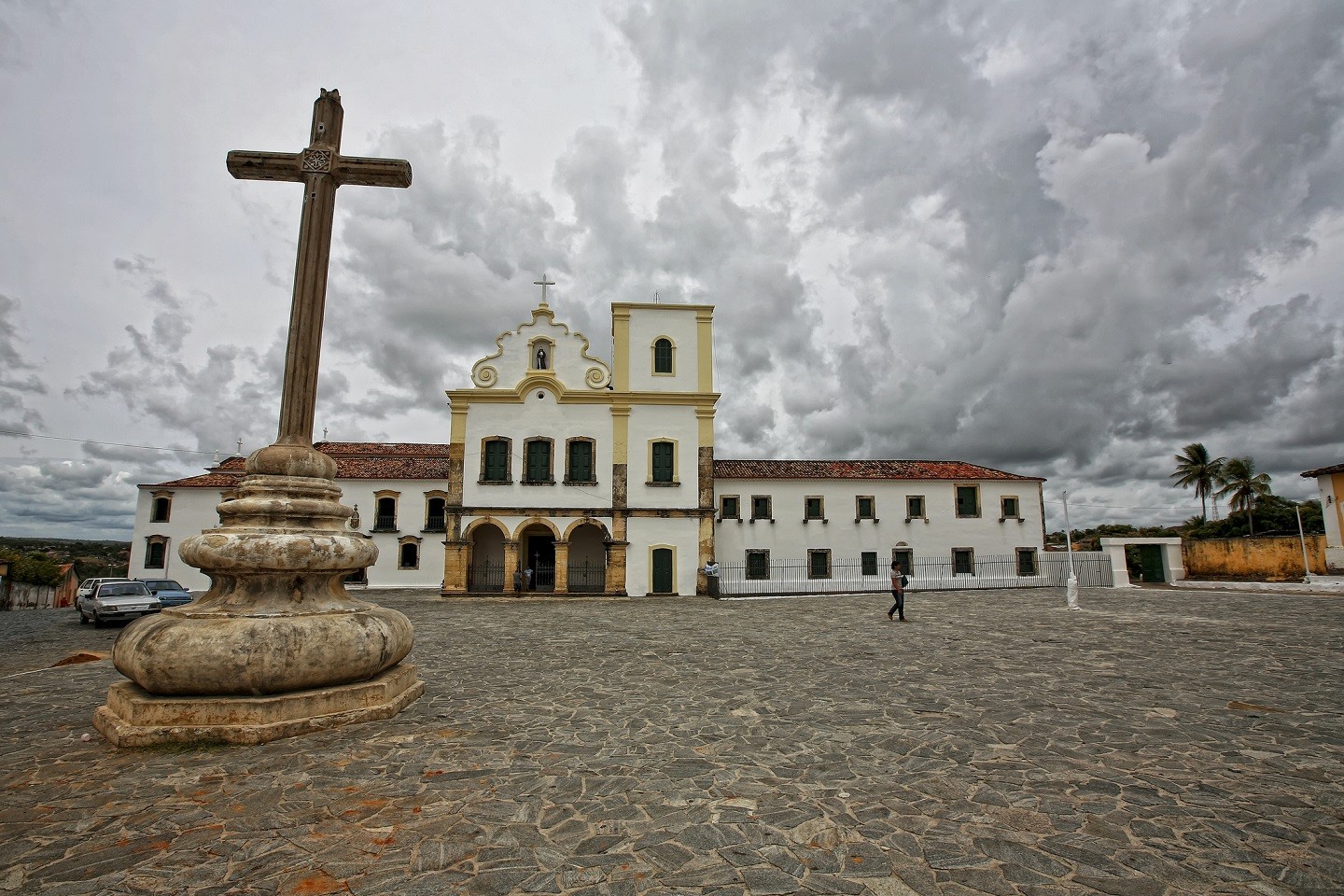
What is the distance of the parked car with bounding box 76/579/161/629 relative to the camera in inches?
630

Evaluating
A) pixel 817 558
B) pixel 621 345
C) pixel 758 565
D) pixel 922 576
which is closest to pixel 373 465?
pixel 621 345

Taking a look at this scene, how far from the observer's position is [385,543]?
2923cm

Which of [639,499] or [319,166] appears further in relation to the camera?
[639,499]

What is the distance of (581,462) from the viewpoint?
24.1 metres

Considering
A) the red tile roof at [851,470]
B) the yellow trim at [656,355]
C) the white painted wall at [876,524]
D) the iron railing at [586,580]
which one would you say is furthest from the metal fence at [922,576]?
the yellow trim at [656,355]

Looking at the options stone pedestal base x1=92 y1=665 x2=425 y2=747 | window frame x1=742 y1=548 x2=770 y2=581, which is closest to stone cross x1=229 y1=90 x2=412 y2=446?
stone pedestal base x1=92 y1=665 x2=425 y2=747

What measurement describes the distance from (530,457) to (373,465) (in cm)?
1119

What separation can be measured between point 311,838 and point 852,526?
2667cm

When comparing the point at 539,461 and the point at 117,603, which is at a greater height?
the point at 539,461

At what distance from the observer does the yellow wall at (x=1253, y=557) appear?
2269cm

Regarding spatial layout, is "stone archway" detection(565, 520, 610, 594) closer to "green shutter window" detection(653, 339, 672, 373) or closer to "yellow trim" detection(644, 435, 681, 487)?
"yellow trim" detection(644, 435, 681, 487)

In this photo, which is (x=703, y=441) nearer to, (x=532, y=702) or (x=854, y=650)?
(x=854, y=650)

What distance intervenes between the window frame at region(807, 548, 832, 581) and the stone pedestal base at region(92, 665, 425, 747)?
2403 cm

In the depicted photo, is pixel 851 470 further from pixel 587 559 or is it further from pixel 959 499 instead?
pixel 587 559
